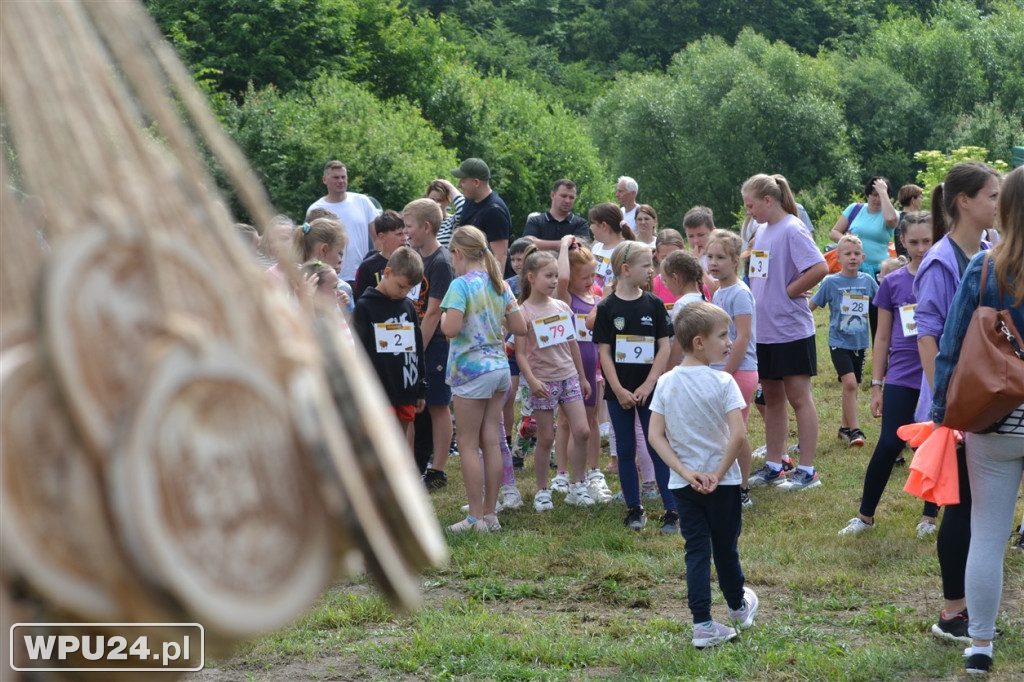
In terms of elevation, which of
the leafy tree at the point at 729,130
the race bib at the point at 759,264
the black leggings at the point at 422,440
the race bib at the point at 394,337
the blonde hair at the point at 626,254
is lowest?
the black leggings at the point at 422,440

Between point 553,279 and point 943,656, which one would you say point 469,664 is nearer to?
point 943,656

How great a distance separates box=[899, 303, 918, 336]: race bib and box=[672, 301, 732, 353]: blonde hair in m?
1.68

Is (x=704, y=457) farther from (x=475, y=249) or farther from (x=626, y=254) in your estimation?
(x=475, y=249)

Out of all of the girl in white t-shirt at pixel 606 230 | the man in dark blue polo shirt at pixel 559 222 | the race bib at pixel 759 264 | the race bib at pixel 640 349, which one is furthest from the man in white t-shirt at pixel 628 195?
the race bib at pixel 640 349

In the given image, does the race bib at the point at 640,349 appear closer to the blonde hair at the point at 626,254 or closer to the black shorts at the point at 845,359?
the blonde hair at the point at 626,254

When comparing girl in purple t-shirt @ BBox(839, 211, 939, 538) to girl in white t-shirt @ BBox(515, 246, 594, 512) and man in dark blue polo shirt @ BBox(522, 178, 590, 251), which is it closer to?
girl in white t-shirt @ BBox(515, 246, 594, 512)

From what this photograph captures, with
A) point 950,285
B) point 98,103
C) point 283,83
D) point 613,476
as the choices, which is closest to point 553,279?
point 613,476

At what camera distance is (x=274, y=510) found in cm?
79

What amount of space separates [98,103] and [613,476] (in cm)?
699

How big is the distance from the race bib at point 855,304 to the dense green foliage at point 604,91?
27.4 ft

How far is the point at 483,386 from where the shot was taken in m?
6.21

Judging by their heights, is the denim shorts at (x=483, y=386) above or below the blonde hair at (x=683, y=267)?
below

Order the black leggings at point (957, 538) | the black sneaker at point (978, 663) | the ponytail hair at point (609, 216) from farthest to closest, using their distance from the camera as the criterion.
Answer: the ponytail hair at point (609, 216), the black leggings at point (957, 538), the black sneaker at point (978, 663)

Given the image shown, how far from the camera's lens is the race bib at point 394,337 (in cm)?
613
